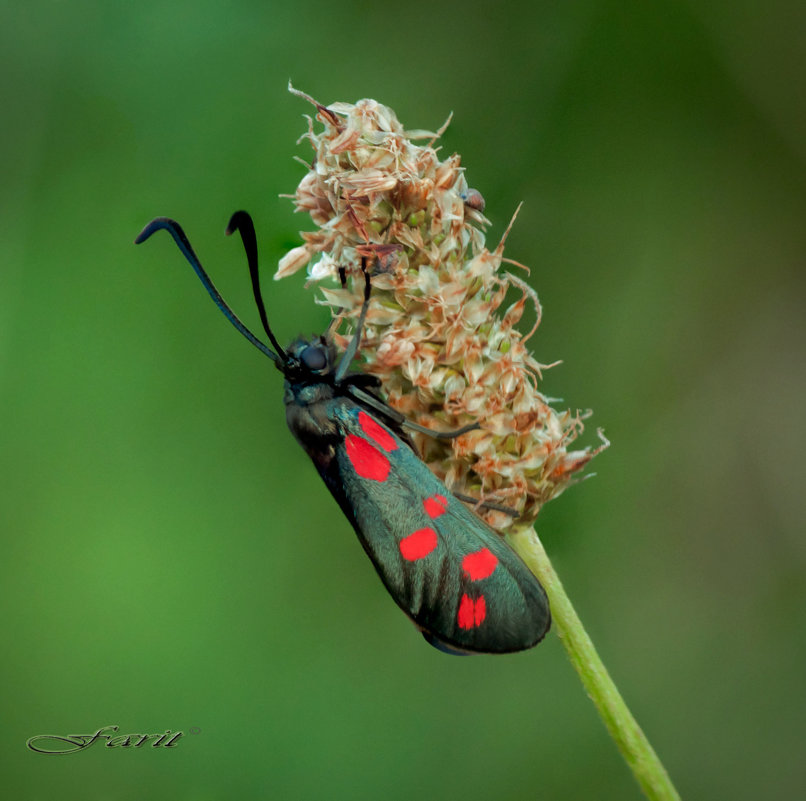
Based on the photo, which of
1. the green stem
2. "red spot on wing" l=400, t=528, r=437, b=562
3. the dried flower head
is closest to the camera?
the green stem

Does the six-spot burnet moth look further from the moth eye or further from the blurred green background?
the blurred green background

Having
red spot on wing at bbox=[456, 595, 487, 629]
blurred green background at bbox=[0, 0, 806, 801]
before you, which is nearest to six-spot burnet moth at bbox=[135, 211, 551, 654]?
red spot on wing at bbox=[456, 595, 487, 629]

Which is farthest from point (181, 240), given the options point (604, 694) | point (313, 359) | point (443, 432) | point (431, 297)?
point (604, 694)

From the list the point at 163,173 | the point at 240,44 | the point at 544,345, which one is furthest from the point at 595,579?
the point at 240,44

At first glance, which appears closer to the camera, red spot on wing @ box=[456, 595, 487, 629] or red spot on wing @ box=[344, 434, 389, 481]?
red spot on wing @ box=[456, 595, 487, 629]

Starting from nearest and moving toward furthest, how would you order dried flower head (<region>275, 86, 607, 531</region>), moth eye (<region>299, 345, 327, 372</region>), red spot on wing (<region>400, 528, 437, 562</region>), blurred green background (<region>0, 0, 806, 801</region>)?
dried flower head (<region>275, 86, 607, 531</region>), red spot on wing (<region>400, 528, 437, 562</region>), moth eye (<region>299, 345, 327, 372</region>), blurred green background (<region>0, 0, 806, 801</region>)

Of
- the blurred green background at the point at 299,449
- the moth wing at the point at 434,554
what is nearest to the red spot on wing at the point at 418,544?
the moth wing at the point at 434,554

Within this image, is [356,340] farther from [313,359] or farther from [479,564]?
[479,564]

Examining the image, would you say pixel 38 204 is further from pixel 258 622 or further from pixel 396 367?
pixel 396 367
